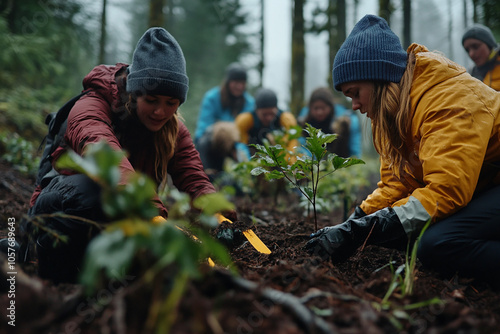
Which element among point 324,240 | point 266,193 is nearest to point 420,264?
point 324,240

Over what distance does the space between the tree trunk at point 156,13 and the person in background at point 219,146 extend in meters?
1.92

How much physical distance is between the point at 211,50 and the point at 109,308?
20802 mm

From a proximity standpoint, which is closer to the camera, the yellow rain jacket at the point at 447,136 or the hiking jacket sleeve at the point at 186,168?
the yellow rain jacket at the point at 447,136

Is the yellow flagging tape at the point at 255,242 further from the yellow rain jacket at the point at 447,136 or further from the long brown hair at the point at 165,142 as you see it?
the yellow rain jacket at the point at 447,136

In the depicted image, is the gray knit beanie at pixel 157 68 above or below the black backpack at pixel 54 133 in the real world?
above

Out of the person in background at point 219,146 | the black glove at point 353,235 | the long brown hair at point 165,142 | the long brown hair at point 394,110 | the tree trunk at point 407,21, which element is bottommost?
the person in background at point 219,146

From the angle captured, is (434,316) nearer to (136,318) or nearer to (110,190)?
(136,318)

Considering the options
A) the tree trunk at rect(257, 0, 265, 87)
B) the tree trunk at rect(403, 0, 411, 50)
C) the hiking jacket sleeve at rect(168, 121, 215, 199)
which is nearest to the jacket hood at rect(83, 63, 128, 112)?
the hiking jacket sleeve at rect(168, 121, 215, 199)

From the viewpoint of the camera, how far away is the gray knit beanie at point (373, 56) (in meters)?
2.04

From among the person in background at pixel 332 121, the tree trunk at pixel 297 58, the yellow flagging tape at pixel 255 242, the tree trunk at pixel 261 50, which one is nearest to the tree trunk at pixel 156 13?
the person in background at pixel 332 121

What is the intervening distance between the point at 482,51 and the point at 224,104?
4.43m

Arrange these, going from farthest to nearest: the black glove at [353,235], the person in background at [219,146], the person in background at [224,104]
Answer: the person in background at [224,104] → the person in background at [219,146] → the black glove at [353,235]

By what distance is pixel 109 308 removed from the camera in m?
0.98

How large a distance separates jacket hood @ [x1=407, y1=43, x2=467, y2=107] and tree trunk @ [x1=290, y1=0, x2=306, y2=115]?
595 cm
